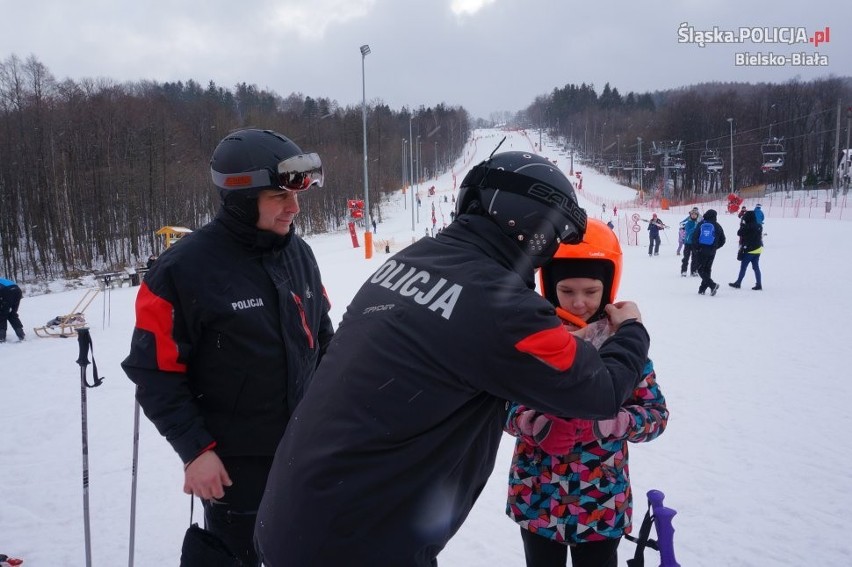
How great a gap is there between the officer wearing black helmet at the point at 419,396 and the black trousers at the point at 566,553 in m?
0.95

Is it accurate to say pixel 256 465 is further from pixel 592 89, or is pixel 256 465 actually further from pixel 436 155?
pixel 592 89

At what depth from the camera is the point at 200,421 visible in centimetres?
202

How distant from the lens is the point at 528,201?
1477mm

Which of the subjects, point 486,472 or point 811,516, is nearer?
point 486,472

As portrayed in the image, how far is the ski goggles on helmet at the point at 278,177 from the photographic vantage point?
2148mm

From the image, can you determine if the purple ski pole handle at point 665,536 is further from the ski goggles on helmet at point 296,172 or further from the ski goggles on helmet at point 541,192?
the ski goggles on helmet at point 296,172

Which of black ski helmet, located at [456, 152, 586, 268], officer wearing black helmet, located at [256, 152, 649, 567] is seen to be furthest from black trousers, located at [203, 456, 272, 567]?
black ski helmet, located at [456, 152, 586, 268]

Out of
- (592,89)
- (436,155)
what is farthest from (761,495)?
(592,89)

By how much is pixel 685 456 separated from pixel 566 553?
2943 mm

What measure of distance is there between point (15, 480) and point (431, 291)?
17.2ft

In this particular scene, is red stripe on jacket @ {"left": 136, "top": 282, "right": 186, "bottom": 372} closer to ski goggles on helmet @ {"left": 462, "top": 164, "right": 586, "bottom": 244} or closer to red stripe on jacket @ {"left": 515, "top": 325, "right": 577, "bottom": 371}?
ski goggles on helmet @ {"left": 462, "top": 164, "right": 586, "bottom": 244}

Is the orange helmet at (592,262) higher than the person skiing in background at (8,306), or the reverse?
the orange helmet at (592,262)

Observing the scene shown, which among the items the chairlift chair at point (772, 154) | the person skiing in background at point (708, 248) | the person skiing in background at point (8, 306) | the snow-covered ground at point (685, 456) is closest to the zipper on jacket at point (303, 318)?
the snow-covered ground at point (685, 456)

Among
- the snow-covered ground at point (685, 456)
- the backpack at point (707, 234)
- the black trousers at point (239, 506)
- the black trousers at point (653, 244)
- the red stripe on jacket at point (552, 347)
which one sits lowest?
the snow-covered ground at point (685, 456)
